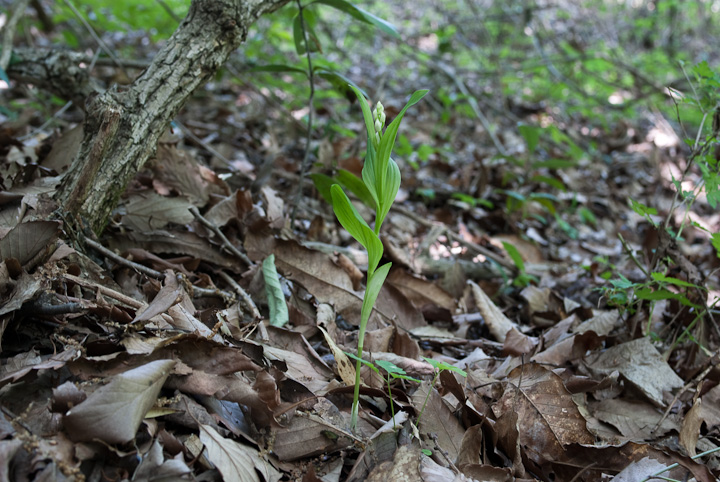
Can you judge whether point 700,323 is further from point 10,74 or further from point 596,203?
point 10,74

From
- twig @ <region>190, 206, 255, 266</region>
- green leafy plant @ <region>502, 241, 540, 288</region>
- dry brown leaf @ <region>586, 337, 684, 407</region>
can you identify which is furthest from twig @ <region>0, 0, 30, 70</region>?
dry brown leaf @ <region>586, 337, 684, 407</region>

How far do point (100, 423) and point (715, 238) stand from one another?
204 centimetres

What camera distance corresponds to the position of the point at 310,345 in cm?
178

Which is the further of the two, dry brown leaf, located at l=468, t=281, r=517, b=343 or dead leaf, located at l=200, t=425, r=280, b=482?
dry brown leaf, located at l=468, t=281, r=517, b=343

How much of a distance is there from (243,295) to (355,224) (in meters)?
0.77

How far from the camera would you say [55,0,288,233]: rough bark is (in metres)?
1.64

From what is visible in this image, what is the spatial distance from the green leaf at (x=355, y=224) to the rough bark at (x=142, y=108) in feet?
2.83

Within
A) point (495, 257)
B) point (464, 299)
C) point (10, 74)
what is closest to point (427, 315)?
point (464, 299)

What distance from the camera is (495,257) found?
2.88 m

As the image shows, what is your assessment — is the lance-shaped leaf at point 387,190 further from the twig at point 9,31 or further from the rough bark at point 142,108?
the twig at point 9,31

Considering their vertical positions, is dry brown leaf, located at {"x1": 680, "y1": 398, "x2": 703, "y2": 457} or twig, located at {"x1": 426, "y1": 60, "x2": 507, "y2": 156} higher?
twig, located at {"x1": 426, "y1": 60, "x2": 507, "y2": 156}

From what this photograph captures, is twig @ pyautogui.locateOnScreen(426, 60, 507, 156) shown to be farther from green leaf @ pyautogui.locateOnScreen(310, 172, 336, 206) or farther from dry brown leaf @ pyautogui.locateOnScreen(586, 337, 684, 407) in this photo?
dry brown leaf @ pyautogui.locateOnScreen(586, 337, 684, 407)

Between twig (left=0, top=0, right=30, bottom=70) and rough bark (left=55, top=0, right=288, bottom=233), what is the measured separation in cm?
122

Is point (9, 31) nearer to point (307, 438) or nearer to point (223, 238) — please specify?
point (223, 238)
